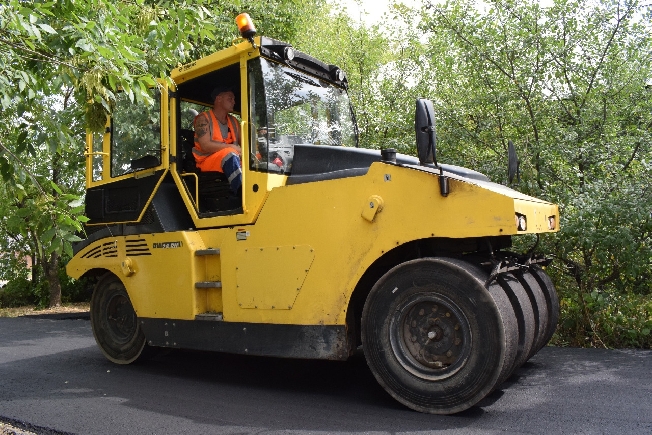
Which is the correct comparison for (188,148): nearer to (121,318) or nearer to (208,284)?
(208,284)

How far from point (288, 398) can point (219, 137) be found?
235 centimetres

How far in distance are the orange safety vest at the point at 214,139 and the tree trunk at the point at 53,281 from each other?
888cm

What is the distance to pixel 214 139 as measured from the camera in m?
5.28

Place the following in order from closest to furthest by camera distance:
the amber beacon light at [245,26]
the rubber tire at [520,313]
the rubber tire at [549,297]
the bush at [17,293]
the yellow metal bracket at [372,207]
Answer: the rubber tire at [520,313], the yellow metal bracket at [372,207], the amber beacon light at [245,26], the rubber tire at [549,297], the bush at [17,293]

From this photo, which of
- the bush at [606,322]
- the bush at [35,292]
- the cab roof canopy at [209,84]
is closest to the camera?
the cab roof canopy at [209,84]

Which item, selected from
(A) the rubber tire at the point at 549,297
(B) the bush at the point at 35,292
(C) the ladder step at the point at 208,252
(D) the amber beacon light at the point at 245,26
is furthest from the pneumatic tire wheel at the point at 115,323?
(B) the bush at the point at 35,292

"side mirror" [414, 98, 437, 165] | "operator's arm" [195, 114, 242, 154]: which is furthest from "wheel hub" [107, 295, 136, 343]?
"side mirror" [414, 98, 437, 165]

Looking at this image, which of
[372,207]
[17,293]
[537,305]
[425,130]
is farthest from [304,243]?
[17,293]

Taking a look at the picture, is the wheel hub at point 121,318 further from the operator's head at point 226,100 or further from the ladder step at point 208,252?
the operator's head at point 226,100

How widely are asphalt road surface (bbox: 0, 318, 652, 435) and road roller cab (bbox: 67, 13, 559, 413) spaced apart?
0.28 m

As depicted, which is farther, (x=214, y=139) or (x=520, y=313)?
(x=214, y=139)

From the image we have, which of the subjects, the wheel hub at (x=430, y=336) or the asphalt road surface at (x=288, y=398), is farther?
the wheel hub at (x=430, y=336)

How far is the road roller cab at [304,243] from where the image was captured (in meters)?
3.75

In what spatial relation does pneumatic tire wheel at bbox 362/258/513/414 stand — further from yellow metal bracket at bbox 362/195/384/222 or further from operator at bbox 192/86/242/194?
operator at bbox 192/86/242/194
